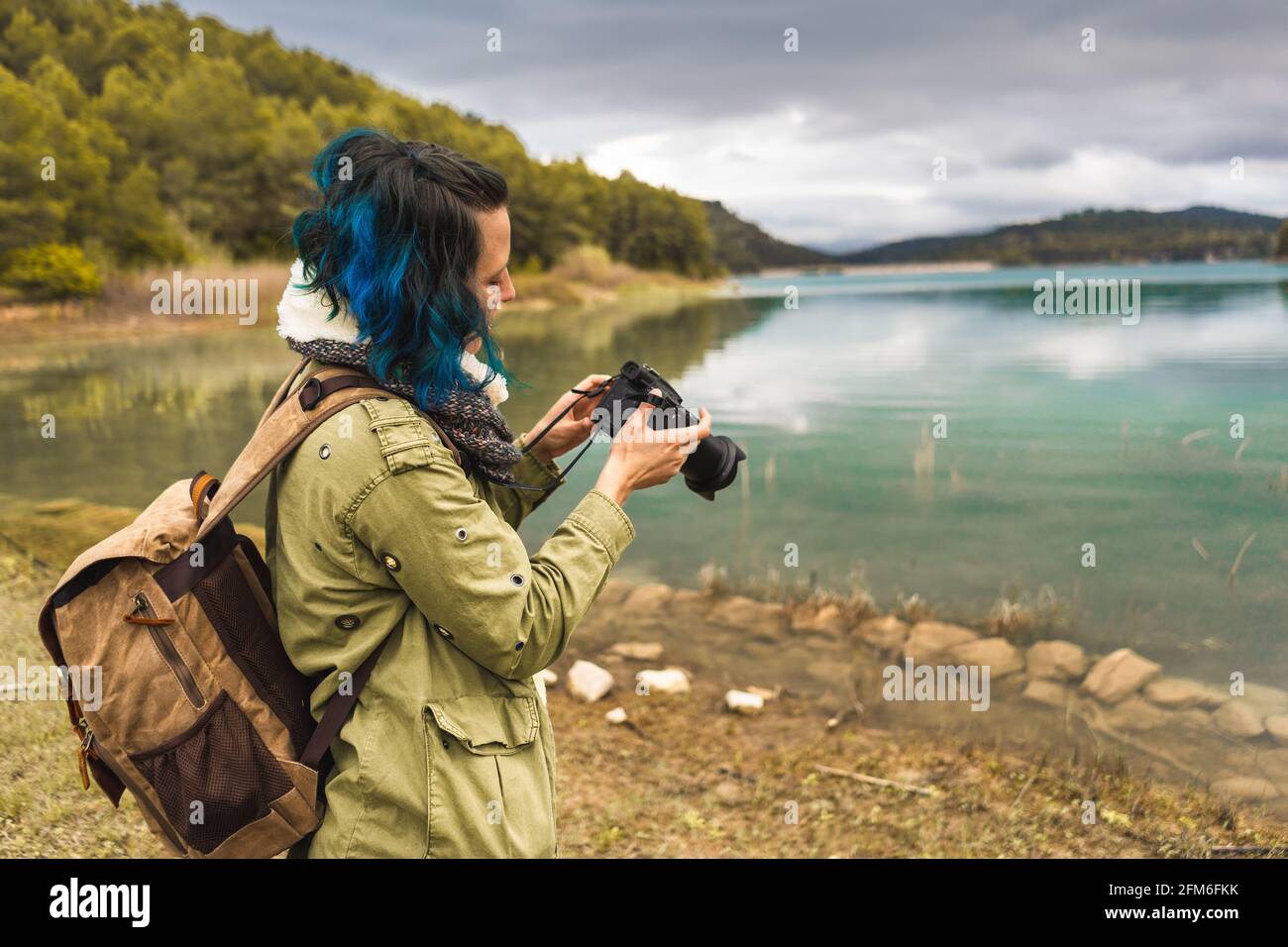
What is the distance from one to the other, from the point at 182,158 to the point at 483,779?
A: 138 feet

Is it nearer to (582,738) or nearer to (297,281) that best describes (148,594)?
(297,281)

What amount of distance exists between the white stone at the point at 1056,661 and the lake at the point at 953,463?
307 millimetres

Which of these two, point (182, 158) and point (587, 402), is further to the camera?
point (182, 158)

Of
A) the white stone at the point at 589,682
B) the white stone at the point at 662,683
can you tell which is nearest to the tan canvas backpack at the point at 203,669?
the white stone at the point at 589,682

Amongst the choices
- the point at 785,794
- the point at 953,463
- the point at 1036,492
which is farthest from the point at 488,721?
the point at 953,463

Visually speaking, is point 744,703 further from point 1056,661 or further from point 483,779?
point 483,779

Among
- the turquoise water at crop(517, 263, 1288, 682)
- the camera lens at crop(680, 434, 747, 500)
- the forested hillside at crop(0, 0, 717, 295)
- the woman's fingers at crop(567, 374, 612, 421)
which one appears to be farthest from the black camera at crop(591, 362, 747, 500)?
the turquoise water at crop(517, 263, 1288, 682)

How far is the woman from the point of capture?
52.8 inches

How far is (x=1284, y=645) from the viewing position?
5.58 meters

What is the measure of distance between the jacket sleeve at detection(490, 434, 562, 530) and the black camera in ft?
0.65

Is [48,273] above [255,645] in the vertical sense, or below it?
above

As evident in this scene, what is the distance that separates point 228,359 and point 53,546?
14613 millimetres

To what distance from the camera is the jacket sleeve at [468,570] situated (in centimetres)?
133

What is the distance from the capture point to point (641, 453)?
1639mm
